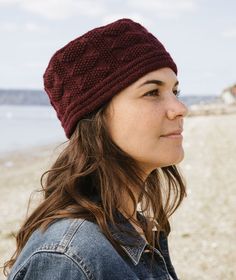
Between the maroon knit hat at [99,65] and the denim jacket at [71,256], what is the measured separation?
55 centimetres

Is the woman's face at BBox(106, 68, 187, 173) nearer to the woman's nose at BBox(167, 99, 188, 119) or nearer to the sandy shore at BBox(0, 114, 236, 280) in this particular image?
the woman's nose at BBox(167, 99, 188, 119)

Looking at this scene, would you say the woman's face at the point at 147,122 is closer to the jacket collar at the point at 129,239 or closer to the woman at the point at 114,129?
the woman at the point at 114,129

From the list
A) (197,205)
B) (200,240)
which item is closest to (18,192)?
(197,205)

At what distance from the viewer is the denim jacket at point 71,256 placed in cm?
183

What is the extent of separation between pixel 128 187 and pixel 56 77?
1.78ft

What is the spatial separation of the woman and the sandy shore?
2.78 feet

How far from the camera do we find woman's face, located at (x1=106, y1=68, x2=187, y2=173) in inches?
90.6

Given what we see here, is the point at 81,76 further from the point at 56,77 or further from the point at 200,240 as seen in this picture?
the point at 200,240

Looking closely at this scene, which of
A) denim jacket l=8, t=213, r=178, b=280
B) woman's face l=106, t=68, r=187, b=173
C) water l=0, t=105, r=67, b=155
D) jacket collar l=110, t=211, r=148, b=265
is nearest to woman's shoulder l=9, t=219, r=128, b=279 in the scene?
denim jacket l=8, t=213, r=178, b=280

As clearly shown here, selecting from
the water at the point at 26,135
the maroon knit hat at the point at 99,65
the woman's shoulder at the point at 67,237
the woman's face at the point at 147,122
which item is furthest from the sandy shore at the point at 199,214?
the water at the point at 26,135

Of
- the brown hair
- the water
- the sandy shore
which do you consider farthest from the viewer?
the water

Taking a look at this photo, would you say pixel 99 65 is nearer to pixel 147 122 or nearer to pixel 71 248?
pixel 147 122

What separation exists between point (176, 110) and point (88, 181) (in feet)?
1.46

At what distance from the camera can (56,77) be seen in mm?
2451
